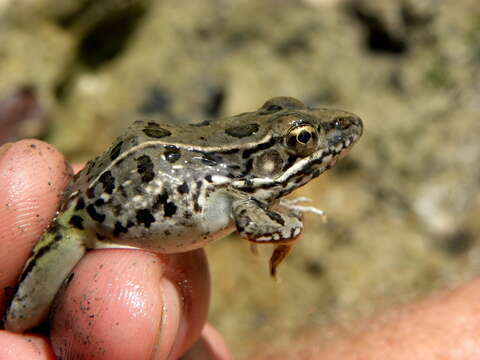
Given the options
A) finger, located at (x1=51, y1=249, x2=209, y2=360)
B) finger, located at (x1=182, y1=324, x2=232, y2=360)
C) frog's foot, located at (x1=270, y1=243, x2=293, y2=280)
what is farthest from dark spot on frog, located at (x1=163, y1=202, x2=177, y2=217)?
finger, located at (x1=182, y1=324, x2=232, y2=360)

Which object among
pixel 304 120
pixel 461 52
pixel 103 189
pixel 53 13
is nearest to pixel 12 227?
pixel 103 189

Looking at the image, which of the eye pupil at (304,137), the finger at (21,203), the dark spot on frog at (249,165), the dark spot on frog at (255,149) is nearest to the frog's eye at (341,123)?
the eye pupil at (304,137)

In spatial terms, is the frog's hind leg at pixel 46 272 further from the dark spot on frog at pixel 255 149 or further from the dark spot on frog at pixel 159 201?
the dark spot on frog at pixel 255 149

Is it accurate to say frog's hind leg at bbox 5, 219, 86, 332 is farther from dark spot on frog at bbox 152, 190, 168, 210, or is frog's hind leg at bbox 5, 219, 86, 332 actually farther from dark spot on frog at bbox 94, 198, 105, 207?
dark spot on frog at bbox 152, 190, 168, 210

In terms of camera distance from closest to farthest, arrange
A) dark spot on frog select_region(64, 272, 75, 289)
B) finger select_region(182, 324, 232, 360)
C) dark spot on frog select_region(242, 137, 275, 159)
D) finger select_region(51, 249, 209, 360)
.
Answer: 1. finger select_region(51, 249, 209, 360)
2. dark spot on frog select_region(64, 272, 75, 289)
3. dark spot on frog select_region(242, 137, 275, 159)
4. finger select_region(182, 324, 232, 360)

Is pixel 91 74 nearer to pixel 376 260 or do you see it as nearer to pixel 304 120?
pixel 376 260

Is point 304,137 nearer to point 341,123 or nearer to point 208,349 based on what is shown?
point 341,123
